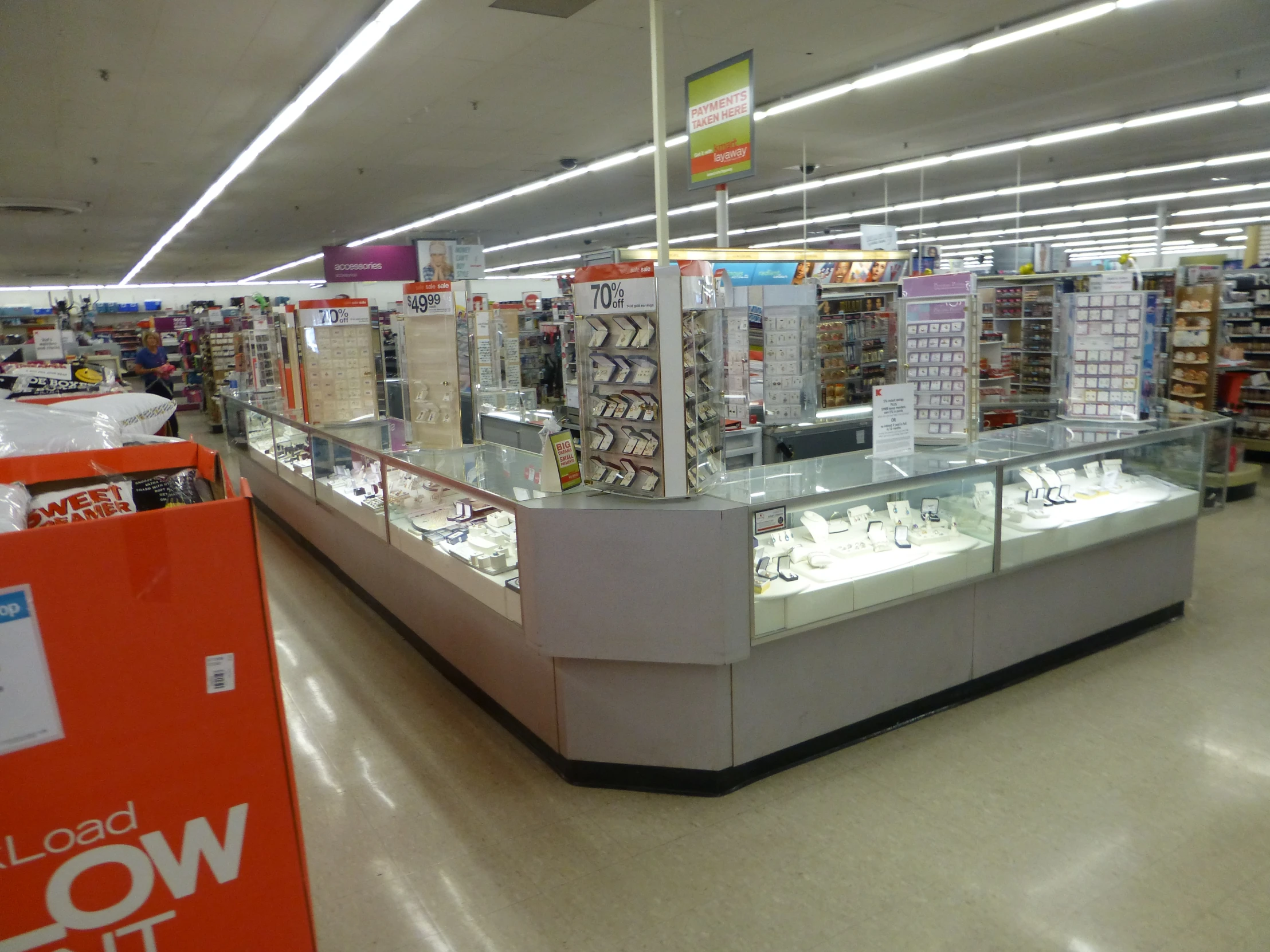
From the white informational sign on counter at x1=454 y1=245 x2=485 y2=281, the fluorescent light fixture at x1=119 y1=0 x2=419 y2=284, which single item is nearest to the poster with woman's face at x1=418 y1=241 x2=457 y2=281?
the white informational sign on counter at x1=454 y1=245 x2=485 y2=281

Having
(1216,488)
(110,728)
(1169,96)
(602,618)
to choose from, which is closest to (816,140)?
(1169,96)

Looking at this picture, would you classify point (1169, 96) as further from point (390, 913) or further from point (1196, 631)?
point (390, 913)

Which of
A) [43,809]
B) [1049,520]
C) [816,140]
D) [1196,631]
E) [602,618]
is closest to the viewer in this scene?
[43,809]

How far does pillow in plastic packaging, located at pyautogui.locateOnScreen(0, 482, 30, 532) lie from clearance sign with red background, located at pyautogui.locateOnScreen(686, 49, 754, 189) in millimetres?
5445

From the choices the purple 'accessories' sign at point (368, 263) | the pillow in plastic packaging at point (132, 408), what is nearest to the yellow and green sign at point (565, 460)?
the pillow in plastic packaging at point (132, 408)

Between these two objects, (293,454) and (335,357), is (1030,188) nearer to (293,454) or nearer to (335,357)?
(335,357)

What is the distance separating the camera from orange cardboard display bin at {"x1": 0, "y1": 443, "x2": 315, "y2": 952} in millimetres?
970

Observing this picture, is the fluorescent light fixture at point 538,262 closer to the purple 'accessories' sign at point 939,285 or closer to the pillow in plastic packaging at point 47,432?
the purple 'accessories' sign at point 939,285

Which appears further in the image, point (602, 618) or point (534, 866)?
point (602, 618)

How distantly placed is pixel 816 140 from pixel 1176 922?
11034 mm

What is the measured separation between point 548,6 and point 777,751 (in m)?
5.36

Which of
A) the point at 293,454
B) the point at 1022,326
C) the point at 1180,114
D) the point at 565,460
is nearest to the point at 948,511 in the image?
the point at 565,460

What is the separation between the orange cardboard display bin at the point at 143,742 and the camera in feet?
3.18

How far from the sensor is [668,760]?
3.26m
